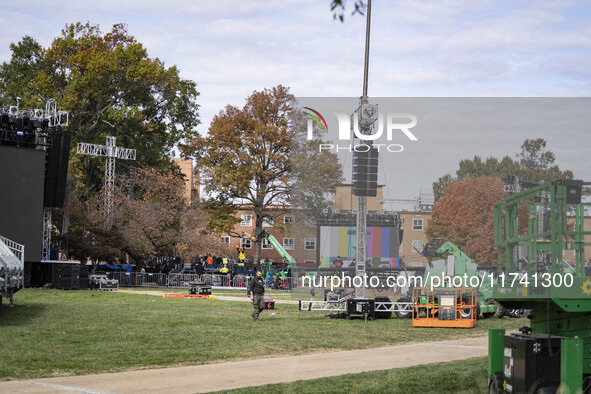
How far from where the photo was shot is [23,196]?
36.8 metres

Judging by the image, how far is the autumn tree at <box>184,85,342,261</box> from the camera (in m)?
56.6

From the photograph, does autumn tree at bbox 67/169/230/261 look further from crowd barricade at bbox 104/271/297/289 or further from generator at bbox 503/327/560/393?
generator at bbox 503/327/560/393

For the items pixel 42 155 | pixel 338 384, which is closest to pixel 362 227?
pixel 338 384

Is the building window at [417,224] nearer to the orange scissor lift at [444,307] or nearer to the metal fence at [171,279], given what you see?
the orange scissor lift at [444,307]

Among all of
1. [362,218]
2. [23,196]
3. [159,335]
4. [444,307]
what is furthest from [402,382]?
[23,196]

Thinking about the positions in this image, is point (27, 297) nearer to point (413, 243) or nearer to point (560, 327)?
point (413, 243)

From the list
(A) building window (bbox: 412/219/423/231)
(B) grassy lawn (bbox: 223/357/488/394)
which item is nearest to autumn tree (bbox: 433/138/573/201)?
(A) building window (bbox: 412/219/423/231)

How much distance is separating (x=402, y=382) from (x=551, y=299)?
399cm

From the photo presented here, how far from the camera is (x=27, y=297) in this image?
31562 millimetres

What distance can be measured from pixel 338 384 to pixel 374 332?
9.62 metres

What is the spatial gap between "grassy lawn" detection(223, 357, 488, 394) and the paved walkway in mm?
539

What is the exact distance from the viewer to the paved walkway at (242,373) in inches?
441

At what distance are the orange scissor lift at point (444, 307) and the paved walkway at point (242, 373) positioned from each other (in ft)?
21.0

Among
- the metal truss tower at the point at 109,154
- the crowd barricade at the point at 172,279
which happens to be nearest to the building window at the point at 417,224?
the crowd barricade at the point at 172,279
